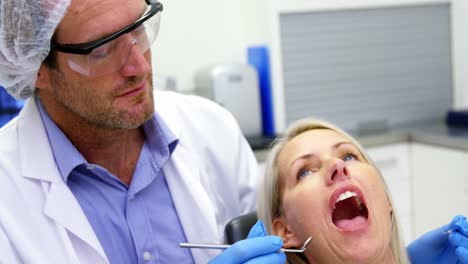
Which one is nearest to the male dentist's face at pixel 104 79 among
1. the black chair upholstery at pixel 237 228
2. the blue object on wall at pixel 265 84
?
the black chair upholstery at pixel 237 228

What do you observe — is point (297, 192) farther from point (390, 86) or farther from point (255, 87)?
point (390, 86)

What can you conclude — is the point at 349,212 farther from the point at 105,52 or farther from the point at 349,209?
the point at 105,52

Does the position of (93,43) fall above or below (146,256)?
above

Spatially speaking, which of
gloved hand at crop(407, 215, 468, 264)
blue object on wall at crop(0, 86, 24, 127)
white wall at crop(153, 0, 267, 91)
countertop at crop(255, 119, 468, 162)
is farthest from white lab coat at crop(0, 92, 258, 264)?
white wall at crop(153, 0, 267, 91)

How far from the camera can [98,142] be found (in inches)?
50.4

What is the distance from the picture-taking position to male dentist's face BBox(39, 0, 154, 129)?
3.70 feet

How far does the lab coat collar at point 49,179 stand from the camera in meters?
1.18

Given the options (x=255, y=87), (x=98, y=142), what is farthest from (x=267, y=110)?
(x=98, y=142)

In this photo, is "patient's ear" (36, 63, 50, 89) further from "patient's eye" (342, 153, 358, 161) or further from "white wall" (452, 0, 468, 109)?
"white wall" (452, 0, 468, 109)

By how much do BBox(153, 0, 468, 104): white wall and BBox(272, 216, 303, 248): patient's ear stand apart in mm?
Answer: 1449

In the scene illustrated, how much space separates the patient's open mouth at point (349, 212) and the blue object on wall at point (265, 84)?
1.34 meters

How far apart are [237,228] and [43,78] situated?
619 mm

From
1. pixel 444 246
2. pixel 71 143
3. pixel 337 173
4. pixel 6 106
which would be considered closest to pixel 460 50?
pixel 444 246

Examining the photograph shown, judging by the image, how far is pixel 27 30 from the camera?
1155 mm
